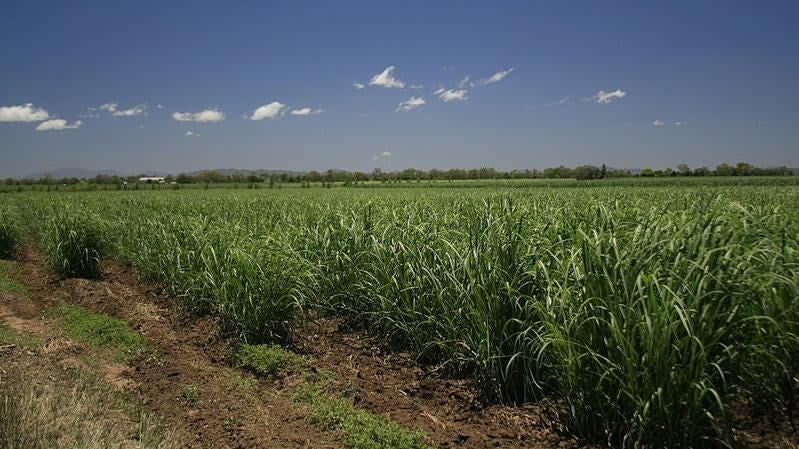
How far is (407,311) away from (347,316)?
4.36 feet

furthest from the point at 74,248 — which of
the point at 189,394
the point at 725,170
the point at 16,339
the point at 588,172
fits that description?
the point at 725,170

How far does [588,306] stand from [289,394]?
2.62 metres

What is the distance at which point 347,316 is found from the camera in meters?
5.67

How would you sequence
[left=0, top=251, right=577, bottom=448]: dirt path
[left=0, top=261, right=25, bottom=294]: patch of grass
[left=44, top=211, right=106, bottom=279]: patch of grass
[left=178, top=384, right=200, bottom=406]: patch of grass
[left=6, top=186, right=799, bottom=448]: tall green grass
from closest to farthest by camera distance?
[left=6, top=186, right=799, bottom=448]: tall green grass
[left=0, top=251, right=577, bottom=448]: dirt path
[left=178, top=384, right=200, bottom=406]: patch of grass
[left=0, top=261, right=25, bottom=294]: patch of grass
[left=44, top=211, right=106, bottom=279]: patch of grass

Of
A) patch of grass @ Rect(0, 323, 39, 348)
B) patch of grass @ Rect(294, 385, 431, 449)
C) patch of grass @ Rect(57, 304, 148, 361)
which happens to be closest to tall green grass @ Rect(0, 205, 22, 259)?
patch of grass @ Rect(57, 304, 148, 361)

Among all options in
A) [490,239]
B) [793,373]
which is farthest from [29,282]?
[793,373]

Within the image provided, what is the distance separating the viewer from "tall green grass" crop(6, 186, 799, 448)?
102 inches

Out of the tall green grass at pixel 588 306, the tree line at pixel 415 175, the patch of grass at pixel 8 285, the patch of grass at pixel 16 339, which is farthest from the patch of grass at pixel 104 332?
the tree line at pixel 415 175

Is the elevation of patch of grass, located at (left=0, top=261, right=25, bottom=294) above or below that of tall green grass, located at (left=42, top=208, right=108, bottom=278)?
below

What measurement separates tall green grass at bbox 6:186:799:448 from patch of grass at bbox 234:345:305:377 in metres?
0.29

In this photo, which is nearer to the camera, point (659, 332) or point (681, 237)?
point (659, 332)

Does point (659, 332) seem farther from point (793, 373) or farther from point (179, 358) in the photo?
point (179, 358)

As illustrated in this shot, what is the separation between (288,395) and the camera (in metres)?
4.04

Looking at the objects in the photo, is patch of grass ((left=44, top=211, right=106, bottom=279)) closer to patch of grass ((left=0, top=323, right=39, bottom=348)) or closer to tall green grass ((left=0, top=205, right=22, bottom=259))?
tall green grass ((left=0, top=205, right=22, bottom=259))
